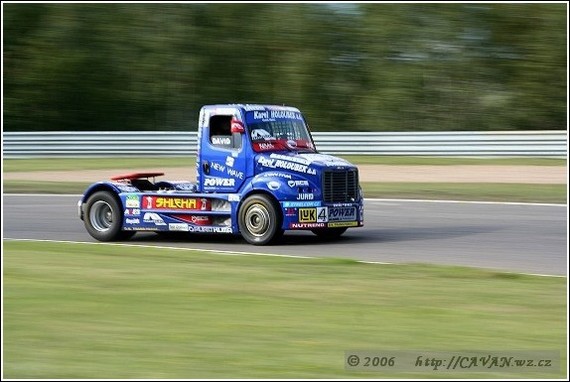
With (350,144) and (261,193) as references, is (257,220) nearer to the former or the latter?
(261,193)

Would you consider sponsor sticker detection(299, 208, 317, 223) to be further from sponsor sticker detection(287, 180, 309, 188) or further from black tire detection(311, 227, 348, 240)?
black tire detection(311, 227, 348, 240)

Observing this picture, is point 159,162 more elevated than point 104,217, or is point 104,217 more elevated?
point 104,217

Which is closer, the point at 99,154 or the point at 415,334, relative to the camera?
the point at 415,334

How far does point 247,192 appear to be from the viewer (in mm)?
15031

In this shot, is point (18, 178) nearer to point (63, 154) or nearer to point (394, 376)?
point (63, 154)

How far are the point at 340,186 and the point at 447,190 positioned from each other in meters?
7.80

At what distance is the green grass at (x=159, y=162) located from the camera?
92.9 feet

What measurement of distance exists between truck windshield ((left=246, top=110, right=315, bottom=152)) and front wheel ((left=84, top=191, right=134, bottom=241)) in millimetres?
2250

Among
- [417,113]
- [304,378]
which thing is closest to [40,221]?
[304,378]

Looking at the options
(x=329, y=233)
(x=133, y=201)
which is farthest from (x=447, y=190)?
(x=133, y=201)

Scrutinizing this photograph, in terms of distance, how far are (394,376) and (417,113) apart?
92.6 ft

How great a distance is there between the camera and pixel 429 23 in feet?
115

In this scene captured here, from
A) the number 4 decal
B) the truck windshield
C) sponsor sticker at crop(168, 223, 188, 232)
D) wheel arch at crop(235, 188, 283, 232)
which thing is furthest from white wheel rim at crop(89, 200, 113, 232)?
the number 4 decal

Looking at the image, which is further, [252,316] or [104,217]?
[104,217]
